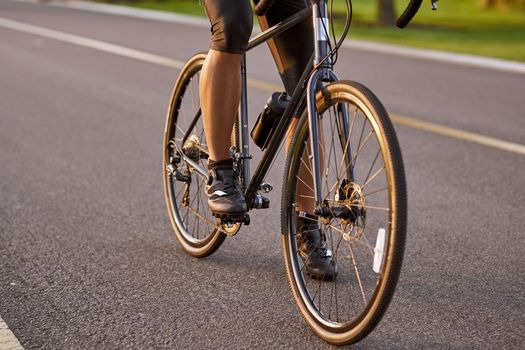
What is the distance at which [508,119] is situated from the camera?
8.93 meters

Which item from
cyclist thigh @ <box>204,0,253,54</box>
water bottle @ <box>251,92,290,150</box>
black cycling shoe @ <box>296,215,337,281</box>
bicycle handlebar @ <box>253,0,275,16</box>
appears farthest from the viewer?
black cycling shoe @ <box>296,215,337,281</box>

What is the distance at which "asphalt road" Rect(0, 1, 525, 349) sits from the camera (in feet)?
12.7

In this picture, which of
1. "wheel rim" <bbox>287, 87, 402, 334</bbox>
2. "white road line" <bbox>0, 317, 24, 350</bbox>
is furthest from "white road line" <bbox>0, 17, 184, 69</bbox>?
"white road line" <bbox>0, 317, 24, 350</bbox>

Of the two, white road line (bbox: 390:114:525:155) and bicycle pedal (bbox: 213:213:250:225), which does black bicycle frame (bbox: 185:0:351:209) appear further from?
white road line (bbox: 390:114:525:155)

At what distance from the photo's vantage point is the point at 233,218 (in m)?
4.30

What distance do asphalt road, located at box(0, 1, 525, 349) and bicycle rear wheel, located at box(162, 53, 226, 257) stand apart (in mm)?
106

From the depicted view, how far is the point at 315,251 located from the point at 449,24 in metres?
16.5

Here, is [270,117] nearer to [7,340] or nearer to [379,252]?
[379,252]

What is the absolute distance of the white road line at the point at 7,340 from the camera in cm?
367

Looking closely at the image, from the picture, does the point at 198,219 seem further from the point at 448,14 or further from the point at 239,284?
the point at 448,14

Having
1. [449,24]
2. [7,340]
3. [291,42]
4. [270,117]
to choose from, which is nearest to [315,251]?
[270,117]

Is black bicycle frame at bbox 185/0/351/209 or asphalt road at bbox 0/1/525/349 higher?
black bicycle frame at bbox 185/0/351/209

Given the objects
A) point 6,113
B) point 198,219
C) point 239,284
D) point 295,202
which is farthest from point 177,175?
point 6,113

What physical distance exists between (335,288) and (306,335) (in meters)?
0.40
